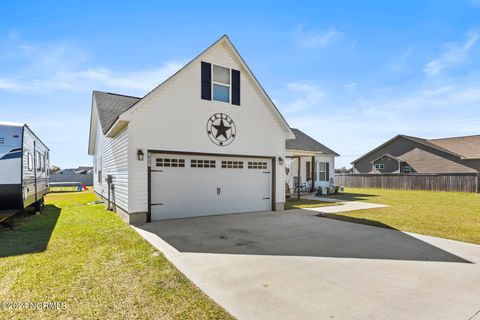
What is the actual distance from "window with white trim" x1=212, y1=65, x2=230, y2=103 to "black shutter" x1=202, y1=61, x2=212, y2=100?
0.17 metres

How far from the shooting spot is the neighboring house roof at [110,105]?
1233 centimetres

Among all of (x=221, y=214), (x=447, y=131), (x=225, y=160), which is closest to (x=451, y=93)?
(x=225, y=160)

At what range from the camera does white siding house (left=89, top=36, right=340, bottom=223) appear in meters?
8.44

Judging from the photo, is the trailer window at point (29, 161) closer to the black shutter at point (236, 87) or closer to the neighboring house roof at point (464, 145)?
the black shutter at point (236, 87)

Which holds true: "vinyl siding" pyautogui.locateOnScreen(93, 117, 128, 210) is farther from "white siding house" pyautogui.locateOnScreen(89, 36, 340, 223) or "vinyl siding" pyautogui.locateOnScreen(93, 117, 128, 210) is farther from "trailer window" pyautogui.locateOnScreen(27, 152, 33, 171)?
"trailer window" pyautogui.locateOnScreen(27, 152, 33, 171)

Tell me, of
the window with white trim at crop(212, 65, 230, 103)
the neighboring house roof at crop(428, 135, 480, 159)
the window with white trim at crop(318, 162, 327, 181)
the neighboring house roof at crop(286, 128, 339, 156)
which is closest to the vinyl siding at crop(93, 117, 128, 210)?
the window with white trim at crop(212, 65, 230, 103)

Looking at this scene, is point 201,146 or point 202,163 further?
point 202,163

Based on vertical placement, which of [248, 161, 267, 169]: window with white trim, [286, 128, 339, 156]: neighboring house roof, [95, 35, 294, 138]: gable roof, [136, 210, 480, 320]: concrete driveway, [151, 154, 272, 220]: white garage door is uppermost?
[95, 35, 294, 138]: gable roof

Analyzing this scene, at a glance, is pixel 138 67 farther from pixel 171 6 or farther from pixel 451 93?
pixel 451 93

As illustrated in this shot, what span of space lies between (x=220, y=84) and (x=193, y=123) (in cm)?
200

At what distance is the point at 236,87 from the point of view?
33.6 ft

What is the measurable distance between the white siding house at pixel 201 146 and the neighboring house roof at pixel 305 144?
6527 mm

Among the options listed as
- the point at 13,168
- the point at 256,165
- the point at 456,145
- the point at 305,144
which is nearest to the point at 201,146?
the point at 256,165

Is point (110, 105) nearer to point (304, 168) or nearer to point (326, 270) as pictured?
point (326, 270)
